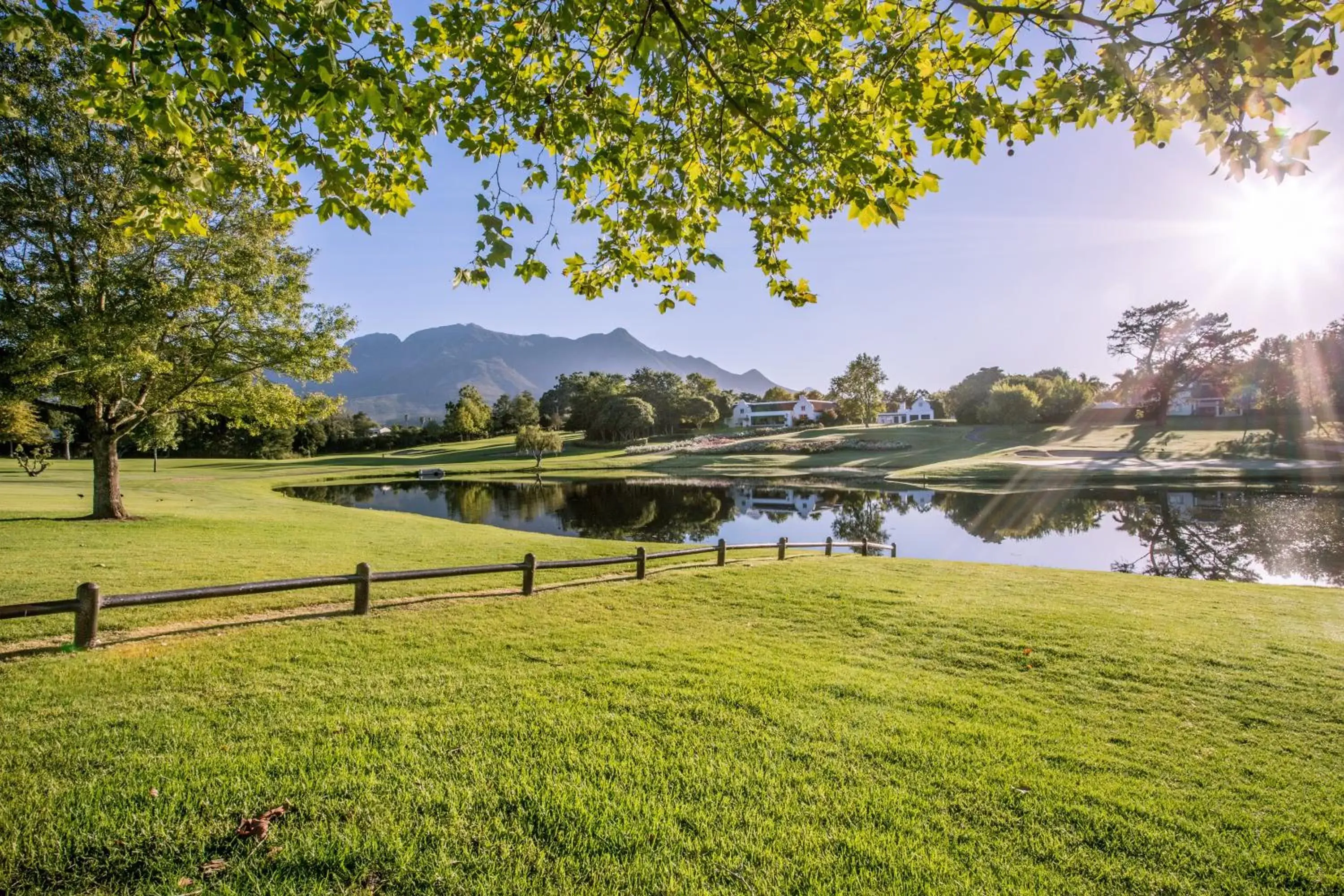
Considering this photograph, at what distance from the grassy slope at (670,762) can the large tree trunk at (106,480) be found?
1320cm

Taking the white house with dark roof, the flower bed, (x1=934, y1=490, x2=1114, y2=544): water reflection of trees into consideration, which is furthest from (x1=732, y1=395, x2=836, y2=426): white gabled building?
(x1=934, y1=490, x2=1114, y2=544): water reflection of trees

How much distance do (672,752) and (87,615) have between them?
663cm

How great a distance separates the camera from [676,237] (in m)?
5.05

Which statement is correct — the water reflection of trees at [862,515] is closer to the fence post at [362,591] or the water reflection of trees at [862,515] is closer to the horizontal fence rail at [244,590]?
the horizontal fence rail at [244,590]

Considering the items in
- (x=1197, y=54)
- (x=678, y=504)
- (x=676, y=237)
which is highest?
(x=1197, y=54)

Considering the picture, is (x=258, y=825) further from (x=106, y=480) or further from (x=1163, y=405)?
(x=1163, y=405)

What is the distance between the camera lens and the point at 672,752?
13.7ft

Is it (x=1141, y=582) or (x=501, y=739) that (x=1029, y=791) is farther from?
(x=1141, y=582)

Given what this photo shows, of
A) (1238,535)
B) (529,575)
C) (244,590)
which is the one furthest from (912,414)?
(244,590)

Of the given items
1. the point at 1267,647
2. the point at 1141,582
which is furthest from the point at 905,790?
the point at 1141,582

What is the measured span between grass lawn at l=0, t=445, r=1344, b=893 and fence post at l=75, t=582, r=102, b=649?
28cm

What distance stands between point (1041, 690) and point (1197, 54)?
5.54 m

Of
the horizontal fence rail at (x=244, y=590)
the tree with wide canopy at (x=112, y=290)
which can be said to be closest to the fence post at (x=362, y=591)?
the horizontal fence rail at (x=244, y=590)

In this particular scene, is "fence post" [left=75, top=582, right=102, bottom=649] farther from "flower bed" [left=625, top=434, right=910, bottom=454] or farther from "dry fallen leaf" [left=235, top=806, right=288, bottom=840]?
"flower bed" [left=625, top=434, right=910, bottom=454]
